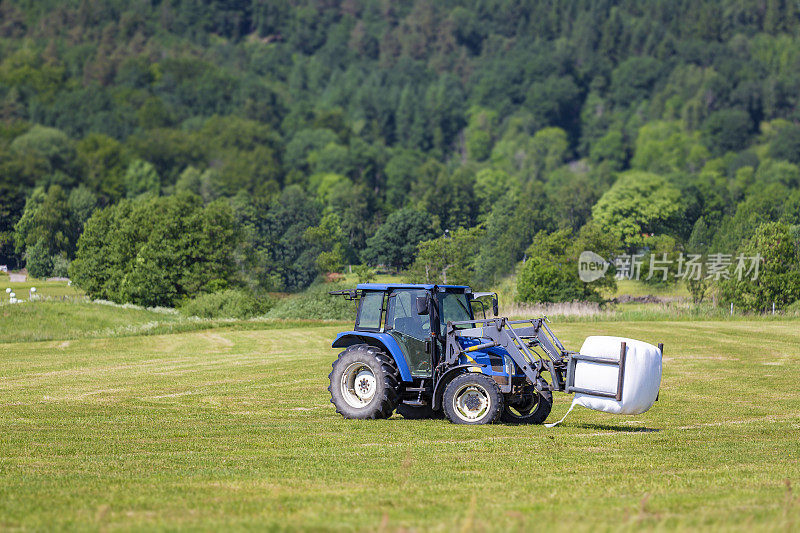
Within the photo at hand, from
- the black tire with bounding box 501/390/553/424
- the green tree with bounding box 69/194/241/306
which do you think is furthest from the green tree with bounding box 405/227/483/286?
the black tire with bounding box 501/390/553/424

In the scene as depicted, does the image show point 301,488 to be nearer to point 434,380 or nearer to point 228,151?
point 434,380

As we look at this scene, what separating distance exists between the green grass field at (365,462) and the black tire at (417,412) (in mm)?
640

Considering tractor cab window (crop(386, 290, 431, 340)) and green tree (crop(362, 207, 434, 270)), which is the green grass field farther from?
green tree (crop(362, 207, 434, 270))

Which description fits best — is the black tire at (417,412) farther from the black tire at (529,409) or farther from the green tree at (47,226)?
the green tree at (47,226)

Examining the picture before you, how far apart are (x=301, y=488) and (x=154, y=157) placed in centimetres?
18269

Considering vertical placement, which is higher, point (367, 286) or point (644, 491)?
point (367, 286)

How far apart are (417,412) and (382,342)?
159 cm

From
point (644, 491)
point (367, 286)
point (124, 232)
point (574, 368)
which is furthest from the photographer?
point (124, 232)

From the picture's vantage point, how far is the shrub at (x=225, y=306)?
234ft

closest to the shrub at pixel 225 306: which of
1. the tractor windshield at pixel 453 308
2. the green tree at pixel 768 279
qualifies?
the green tree at pixel 768 279

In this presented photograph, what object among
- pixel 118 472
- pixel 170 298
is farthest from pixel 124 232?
pixel 118 472

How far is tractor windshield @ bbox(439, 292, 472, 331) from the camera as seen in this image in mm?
17750

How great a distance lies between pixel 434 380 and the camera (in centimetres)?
1744

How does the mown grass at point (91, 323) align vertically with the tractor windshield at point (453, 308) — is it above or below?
below
